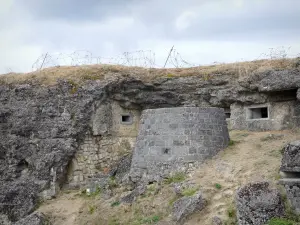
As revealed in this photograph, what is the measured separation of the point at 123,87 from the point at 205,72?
9.44 feet

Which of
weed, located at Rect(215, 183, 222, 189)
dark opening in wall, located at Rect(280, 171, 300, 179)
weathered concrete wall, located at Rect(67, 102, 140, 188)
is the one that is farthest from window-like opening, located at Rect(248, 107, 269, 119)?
dark opening in wall, located at Rect(280, 171, 300, 179)

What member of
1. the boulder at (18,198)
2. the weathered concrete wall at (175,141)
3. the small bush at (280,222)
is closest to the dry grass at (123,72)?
the weathered concrete wall at (175,141)

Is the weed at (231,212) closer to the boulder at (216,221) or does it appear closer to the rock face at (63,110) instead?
the boulder at (216,221)

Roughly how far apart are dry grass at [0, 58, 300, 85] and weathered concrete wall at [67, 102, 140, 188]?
3.80 ft

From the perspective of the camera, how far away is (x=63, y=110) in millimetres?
15922

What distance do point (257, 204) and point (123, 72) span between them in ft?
26.5

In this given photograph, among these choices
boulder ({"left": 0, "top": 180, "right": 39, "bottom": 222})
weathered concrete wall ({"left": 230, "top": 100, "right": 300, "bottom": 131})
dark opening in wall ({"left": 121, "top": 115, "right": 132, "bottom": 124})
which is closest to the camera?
boulder ({"left": 0, "top": 180, "right": 39, "bottom": 222})

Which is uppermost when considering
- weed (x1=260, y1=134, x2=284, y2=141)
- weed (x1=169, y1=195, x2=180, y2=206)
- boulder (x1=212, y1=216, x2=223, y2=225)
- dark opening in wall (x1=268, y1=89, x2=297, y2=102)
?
dark opening in wall (x1=268, y1=89, x2=297, y2=102)

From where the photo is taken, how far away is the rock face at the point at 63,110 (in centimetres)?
1523

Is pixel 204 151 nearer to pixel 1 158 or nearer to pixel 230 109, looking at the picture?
pixel 230 109

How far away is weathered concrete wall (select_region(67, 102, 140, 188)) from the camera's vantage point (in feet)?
51.8

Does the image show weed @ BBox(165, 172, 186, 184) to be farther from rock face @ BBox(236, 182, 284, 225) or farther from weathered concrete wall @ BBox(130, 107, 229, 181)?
rock face @ BBox(236, 182, 284, 225)

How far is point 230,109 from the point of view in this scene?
1686 cm

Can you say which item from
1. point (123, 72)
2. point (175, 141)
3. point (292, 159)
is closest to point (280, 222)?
point (292, 159)
